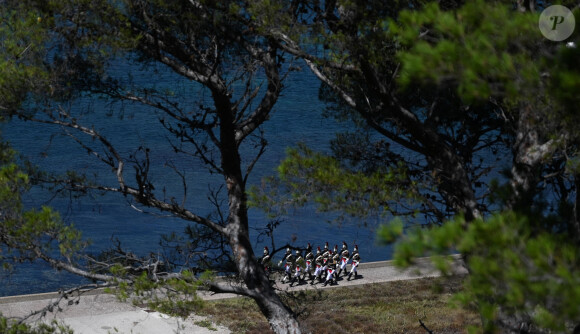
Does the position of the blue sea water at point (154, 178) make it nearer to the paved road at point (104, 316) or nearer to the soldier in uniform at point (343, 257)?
the soldier in uniform at point (343, 257)

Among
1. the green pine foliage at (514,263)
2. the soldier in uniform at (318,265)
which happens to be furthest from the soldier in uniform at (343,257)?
the green pine foliage at (514,263)

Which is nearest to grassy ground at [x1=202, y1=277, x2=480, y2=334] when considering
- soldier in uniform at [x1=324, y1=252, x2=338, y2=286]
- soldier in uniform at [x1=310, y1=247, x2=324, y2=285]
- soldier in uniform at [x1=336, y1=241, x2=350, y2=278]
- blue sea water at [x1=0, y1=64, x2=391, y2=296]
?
soldier in uniform at [x1=324, y1=252, x2=338, y2=286]

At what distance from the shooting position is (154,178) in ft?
111

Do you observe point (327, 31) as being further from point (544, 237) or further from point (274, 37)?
point (544, 237)

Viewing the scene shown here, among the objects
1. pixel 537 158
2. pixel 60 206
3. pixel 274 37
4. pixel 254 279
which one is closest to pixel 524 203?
pixel 537 158

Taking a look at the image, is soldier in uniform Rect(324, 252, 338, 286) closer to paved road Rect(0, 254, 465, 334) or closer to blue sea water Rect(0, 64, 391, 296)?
paved road Rect(0, 254, 465, 334)

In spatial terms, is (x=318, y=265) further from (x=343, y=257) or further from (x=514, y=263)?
(x=514, y=263)

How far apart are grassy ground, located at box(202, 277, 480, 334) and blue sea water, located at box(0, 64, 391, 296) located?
533cm

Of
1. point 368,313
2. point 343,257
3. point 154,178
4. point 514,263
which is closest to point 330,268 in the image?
point 343,257

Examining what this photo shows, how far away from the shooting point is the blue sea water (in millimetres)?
27297

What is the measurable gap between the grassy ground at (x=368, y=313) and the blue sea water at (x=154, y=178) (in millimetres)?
5331

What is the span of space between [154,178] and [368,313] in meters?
19.9

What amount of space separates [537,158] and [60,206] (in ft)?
90.7

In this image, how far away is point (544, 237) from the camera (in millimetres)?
3865
